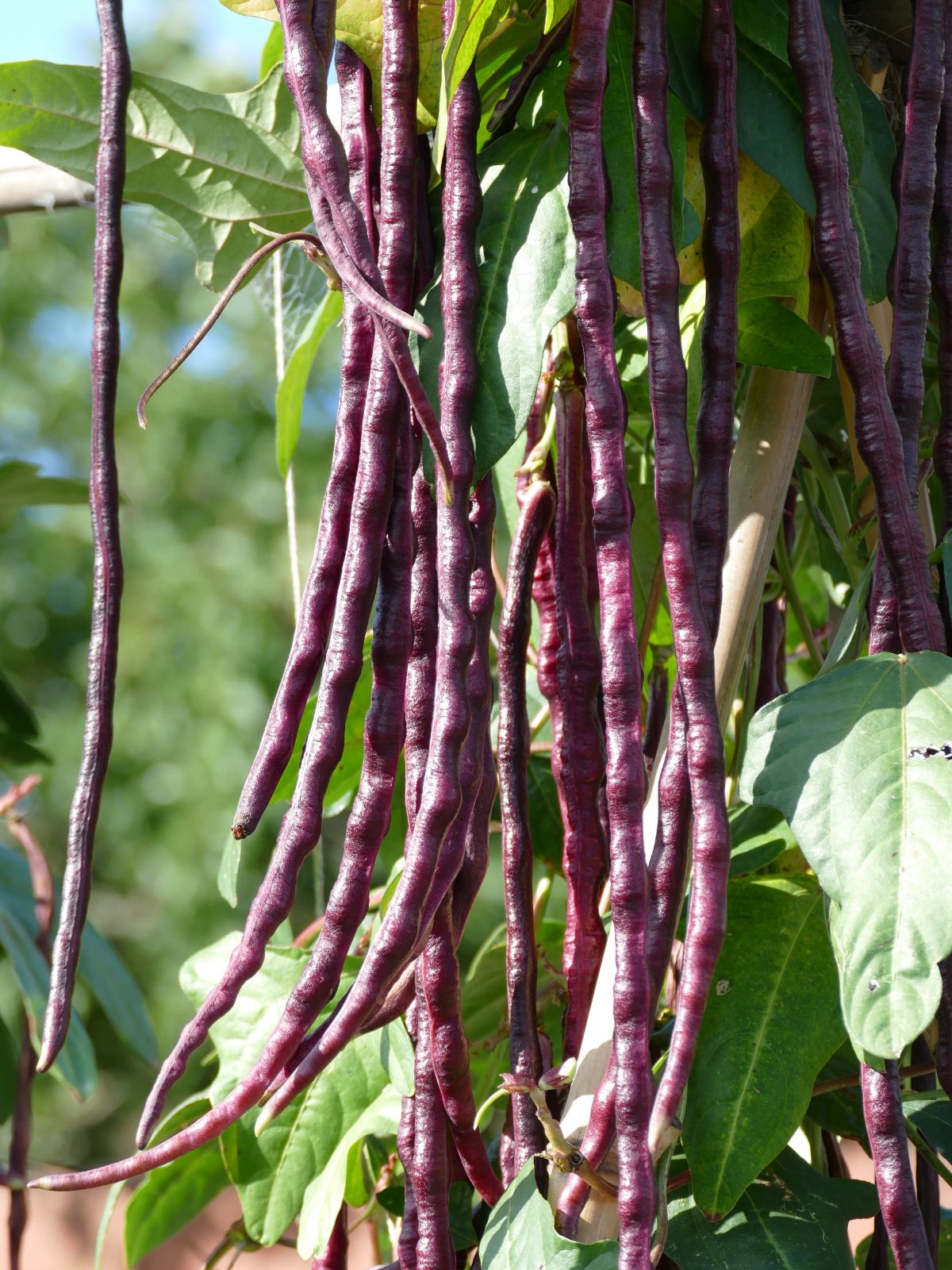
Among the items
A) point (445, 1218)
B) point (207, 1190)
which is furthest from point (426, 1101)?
point (207, 1190)

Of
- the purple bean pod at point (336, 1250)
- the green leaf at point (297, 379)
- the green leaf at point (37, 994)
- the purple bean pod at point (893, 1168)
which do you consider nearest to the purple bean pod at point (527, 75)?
the green leaf at point (297, 379)

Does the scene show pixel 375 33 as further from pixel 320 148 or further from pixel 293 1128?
pixel 293 1128

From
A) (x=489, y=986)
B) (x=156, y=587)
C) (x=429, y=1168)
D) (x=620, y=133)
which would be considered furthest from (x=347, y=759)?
(x=156, y=587)

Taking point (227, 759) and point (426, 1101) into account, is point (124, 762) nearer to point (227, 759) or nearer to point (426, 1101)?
point (227, 759)

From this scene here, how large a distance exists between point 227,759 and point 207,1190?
4054mm

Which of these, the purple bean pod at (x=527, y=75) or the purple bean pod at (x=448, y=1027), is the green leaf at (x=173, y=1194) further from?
the purple bean pod at (x=527, y=75)

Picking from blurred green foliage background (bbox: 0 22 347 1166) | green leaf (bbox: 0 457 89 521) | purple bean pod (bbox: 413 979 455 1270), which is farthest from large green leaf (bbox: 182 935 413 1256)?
blurred green foliage background (bbox: 0 22 347 1166)

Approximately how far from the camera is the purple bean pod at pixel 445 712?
0.31 metres

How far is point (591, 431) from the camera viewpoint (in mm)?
339

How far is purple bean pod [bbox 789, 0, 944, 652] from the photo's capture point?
355 mm

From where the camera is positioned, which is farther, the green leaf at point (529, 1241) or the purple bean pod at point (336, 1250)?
the purple bean pod at point (336, 1250)

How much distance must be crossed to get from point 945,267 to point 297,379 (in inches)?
14.0

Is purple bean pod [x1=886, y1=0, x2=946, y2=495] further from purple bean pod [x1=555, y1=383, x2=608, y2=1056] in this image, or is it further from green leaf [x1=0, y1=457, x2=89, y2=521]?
green leaf [x1=0, y1=457, x2=89, y2=521]

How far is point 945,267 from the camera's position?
0.40 meters
